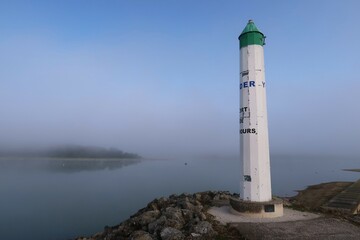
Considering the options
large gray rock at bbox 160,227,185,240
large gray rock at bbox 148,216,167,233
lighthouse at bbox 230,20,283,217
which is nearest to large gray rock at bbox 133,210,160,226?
large gray rock at bbox 148,216,167,233

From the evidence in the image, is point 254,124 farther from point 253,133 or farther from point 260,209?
point 260,209

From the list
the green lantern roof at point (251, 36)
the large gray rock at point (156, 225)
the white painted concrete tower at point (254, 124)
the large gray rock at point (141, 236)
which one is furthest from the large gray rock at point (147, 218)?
the green lantern roof at point (251, 36)

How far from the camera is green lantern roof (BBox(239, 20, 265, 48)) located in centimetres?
1772

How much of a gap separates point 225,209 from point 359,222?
23.9 ft

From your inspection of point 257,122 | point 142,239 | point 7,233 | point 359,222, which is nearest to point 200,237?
point 142,239

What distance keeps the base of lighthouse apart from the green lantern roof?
906 cm

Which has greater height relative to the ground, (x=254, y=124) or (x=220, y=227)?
(x=254, y=124)

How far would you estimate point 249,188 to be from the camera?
56.3ft

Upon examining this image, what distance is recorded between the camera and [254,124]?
56.4 feet

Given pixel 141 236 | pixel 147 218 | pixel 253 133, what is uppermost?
pixel 253 133

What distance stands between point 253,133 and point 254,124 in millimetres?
511

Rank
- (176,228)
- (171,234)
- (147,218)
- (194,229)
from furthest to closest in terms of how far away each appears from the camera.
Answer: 1. (147,218)
2. (176,228)
3. (194,229)
4. (171,234)

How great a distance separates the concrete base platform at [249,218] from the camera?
15.8 meters

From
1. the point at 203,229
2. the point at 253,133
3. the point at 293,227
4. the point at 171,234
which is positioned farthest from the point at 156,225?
the point at 253,133
